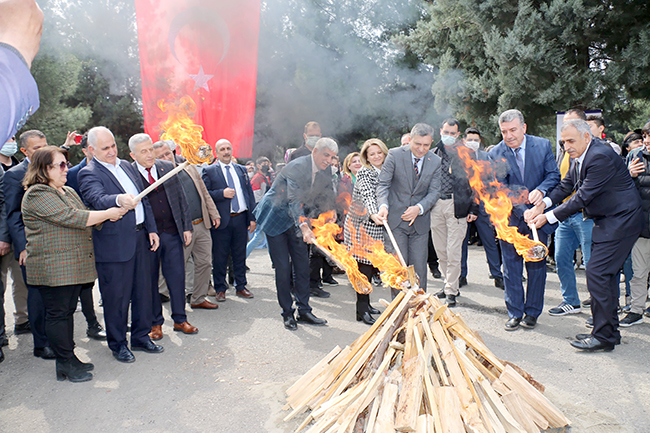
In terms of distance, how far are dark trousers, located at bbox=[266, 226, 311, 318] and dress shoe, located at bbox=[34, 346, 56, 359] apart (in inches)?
91.6

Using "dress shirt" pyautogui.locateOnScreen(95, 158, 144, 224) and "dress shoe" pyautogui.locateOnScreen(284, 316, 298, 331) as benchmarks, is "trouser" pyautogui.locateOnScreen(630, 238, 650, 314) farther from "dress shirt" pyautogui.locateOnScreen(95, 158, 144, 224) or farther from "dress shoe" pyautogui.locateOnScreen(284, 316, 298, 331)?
"dress shirt" pyautogui.locateOnScreen(95, 158, 144, 224)

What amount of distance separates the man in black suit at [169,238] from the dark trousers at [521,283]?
347cm

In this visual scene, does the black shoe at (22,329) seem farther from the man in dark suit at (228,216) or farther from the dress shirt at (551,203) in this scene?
the dress shirt at (551,203)

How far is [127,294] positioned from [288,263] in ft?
5.78

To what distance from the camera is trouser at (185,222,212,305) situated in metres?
6.41

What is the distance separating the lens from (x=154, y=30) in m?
10.8

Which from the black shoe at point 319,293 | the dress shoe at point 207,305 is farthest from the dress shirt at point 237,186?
the black shoe at point 319,293

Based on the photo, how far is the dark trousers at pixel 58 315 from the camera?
162 inches

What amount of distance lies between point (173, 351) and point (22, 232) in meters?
1.93

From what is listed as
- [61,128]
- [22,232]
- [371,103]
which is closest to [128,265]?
Result: [22,232]

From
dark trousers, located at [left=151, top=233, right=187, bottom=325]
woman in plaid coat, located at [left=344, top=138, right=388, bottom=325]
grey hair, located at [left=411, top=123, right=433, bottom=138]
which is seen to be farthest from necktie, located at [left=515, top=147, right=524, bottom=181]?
dark trousers, located at [left=151, top=233, right=187, bottom=325]

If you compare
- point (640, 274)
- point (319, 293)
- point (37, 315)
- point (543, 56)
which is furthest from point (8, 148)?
point (543, 56)

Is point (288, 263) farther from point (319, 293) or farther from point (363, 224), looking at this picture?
point (319, 293)

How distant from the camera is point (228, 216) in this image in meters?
6.92
